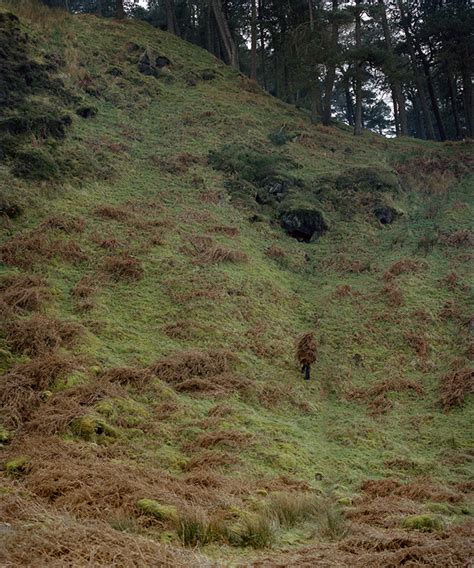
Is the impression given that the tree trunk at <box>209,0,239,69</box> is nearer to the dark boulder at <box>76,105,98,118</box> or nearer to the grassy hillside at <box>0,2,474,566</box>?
the grassy hillside at <box>0,2,474,566</box>

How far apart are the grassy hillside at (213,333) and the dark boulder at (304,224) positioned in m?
0.17

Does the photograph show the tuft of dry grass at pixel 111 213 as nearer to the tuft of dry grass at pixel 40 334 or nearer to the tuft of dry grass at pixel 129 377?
the tuft of dry grass at pixel 40 334

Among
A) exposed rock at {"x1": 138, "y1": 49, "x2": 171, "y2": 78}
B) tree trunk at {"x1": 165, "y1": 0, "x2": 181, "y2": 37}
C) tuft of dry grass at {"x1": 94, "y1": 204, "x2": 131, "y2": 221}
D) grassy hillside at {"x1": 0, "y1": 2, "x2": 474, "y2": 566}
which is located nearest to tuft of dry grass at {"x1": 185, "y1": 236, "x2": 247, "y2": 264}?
grassy hillside at {"x1": 0, "y1": 2, "x2": 474, "y2": 566}

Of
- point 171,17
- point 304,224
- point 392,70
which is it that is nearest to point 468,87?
point 392,70

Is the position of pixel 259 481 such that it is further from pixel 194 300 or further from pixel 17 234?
pixel 17 234

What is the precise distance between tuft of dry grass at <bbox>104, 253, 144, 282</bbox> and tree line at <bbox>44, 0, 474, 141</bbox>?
21.8 m

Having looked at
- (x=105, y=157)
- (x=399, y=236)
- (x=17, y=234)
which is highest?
(x=105, y=157)

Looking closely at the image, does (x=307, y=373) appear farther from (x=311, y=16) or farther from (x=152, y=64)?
(x=311, y=16)

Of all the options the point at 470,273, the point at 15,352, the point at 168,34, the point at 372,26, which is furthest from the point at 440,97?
the point at 15,352

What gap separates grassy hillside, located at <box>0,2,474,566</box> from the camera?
18.7ft

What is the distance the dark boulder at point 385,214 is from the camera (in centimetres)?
2253

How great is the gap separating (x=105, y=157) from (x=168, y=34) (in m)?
22.8

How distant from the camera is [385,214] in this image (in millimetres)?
22672

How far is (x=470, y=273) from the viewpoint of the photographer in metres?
17.4
